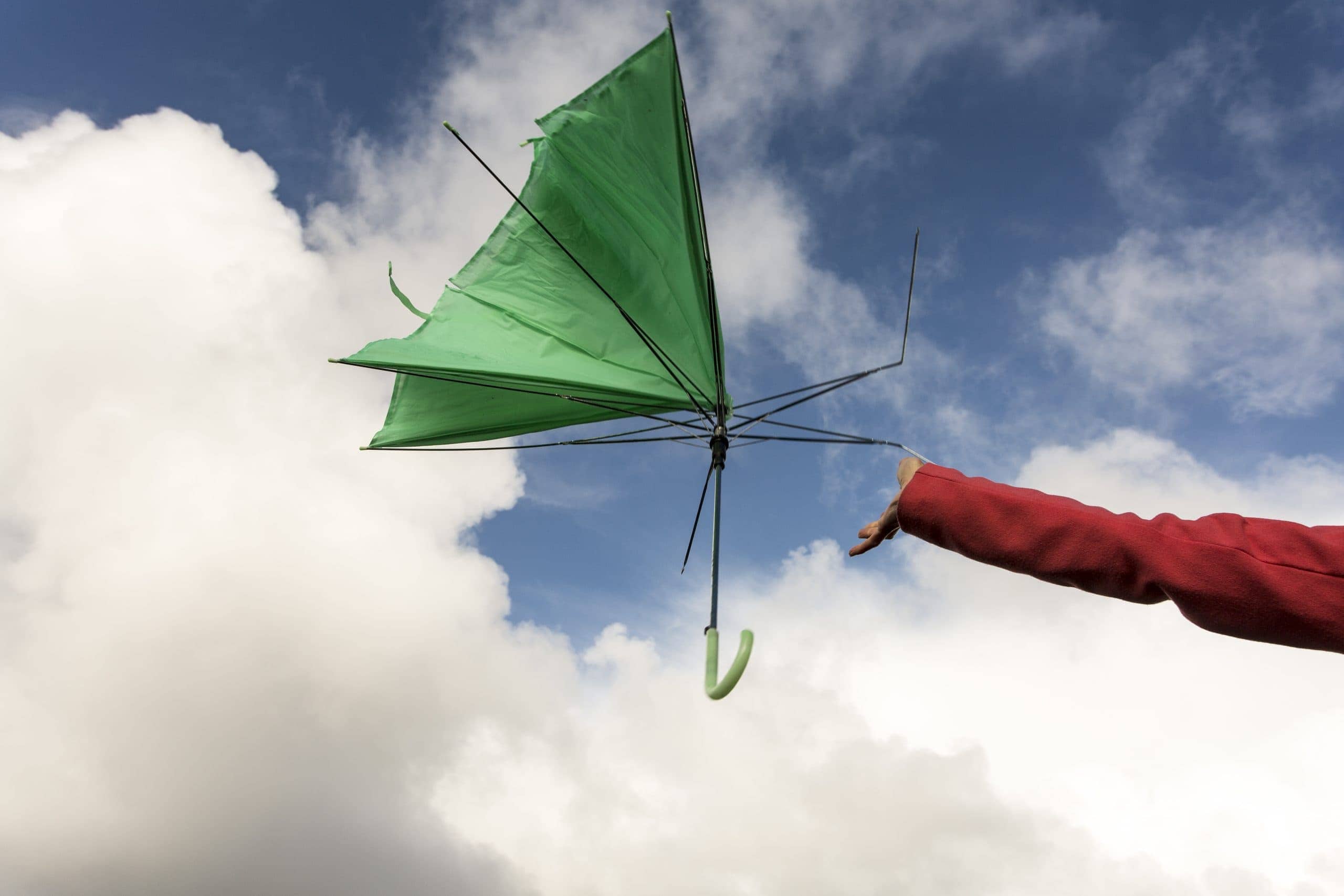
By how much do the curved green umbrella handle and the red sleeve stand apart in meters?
2.33

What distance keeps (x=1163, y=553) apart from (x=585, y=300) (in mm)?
7267

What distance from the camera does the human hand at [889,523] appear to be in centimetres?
352

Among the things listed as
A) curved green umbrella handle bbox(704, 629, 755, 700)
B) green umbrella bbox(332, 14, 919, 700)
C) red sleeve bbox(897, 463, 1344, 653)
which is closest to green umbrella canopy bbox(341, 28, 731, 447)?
green umbrella bbox(332, 14, 919, 700)

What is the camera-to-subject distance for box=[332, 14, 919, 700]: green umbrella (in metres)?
8.00

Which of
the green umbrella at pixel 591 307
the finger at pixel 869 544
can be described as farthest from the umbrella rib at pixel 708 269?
the finger at pixel 869 544

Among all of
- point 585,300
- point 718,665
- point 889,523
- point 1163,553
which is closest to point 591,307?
point 585,300

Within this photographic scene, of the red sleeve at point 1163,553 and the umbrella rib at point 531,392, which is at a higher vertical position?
the umbrella rib at point 531,392

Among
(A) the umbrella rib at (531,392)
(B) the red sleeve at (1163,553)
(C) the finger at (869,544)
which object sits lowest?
(B) the red sleeve at (1163,553)

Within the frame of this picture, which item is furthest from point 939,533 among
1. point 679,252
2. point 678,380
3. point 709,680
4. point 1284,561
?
point 679,252

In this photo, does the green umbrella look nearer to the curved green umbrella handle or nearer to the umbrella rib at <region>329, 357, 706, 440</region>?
the umbrella rib at <region>329, 357, 706, 440</region>

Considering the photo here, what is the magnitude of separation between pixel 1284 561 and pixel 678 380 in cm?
601

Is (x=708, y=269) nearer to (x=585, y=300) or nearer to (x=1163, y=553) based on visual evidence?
(x=585, y=300)

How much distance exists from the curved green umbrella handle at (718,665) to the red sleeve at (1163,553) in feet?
7.65

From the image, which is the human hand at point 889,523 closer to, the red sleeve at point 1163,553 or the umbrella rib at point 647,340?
the red sleeve at point 1163,553
